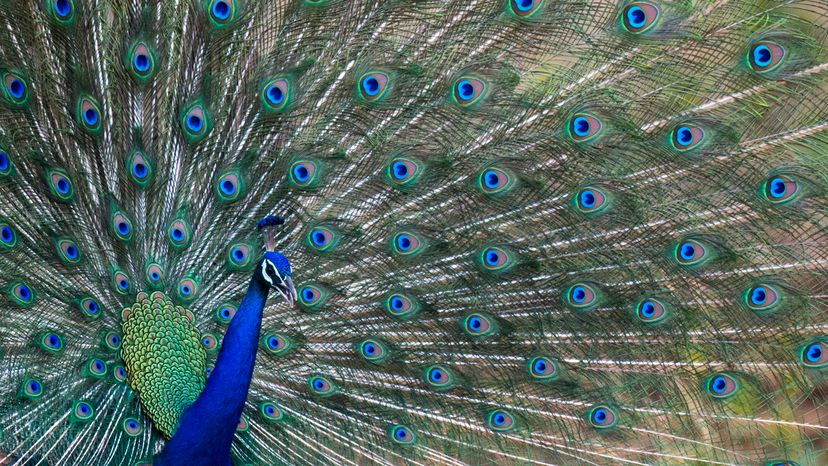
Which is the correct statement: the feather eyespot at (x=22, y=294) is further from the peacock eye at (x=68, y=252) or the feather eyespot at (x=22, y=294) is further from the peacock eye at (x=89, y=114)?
the peacock eye at (x=89, y=114)

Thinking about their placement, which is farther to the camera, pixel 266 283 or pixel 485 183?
pixel 485 183

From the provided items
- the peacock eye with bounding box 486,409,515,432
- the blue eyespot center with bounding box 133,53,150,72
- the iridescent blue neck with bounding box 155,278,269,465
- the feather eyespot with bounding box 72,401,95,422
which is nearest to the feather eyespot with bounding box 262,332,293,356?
the iridescent blue neck with bounding box 155,278,269,465

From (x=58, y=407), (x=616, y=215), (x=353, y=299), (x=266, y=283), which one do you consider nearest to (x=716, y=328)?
(x=616, y=215)

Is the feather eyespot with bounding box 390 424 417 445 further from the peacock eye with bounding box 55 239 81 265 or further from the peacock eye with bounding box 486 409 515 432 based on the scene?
the peacock eye with bounding box 55 239 81 265

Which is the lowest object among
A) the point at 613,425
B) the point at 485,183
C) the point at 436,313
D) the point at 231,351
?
the point at 231,351

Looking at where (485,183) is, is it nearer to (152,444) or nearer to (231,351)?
(231,351)
